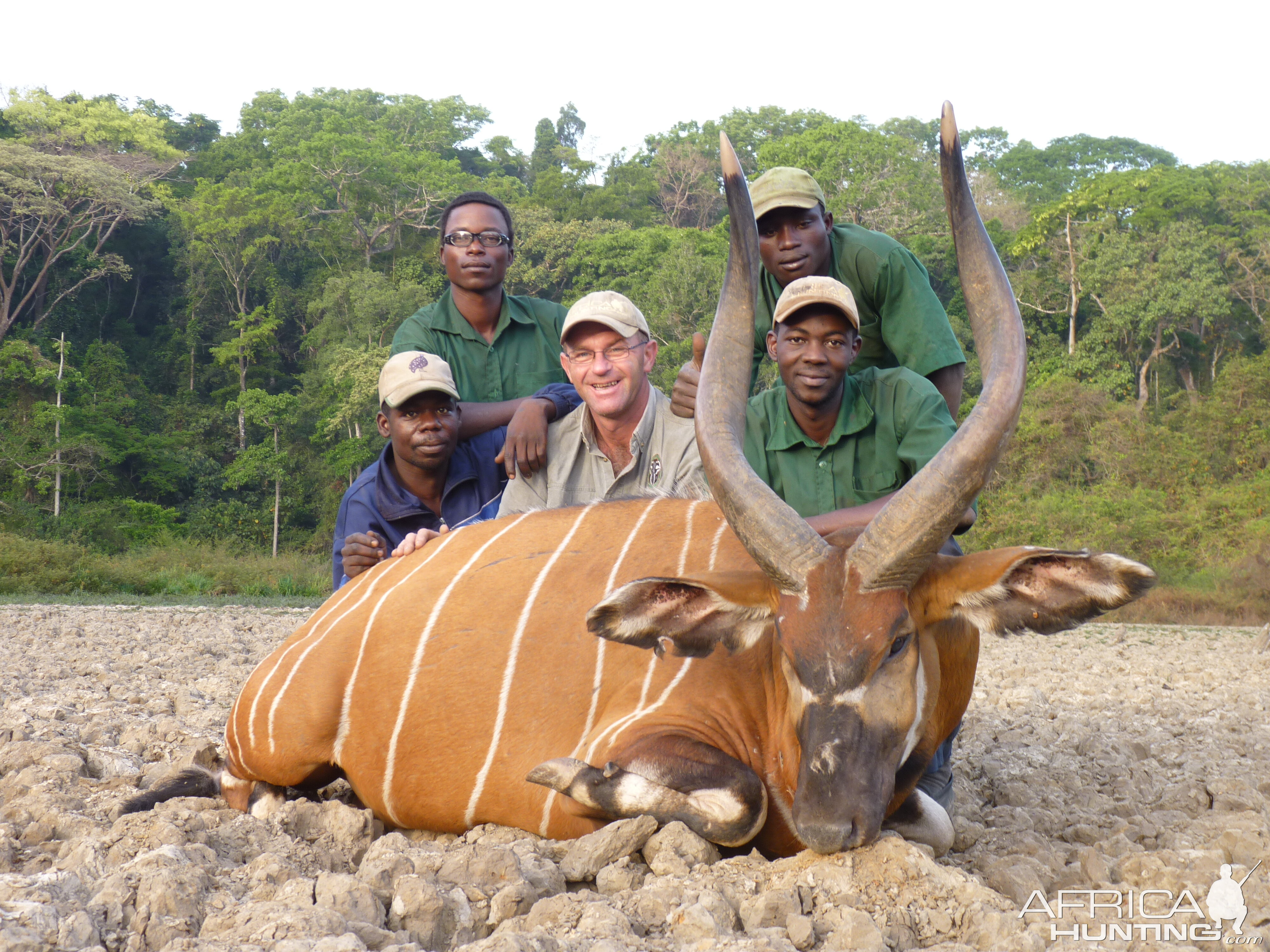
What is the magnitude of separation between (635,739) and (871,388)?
5.49 feet

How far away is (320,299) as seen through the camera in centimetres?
3825

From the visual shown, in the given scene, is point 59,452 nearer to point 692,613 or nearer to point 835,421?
point 835,421

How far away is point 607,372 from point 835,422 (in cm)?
101

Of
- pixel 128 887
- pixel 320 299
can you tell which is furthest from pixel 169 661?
pixel 320 299

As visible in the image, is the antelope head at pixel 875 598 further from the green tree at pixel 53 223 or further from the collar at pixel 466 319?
the green tree at pixel 53 223

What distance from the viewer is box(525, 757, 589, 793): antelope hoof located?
314cm

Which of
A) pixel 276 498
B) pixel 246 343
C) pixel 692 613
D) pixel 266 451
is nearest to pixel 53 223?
pixel 246 343

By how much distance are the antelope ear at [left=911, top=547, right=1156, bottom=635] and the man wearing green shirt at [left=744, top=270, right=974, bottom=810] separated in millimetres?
746

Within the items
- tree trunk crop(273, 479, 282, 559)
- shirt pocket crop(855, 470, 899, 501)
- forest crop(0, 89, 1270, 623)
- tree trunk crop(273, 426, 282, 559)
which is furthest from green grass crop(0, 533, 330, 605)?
shirt pocket crop(855, 470, 899, 501)

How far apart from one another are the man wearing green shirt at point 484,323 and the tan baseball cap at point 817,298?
2064mm

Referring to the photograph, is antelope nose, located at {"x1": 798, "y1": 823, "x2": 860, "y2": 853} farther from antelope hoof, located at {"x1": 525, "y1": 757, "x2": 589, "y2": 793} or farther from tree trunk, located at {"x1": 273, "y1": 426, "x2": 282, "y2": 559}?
tree trunk, located at {"x1": 273, "y1": 426, "x2": 282, "y2": 559}

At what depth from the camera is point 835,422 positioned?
13.4 ft

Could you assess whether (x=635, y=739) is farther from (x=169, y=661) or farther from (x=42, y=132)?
(x=42, y=132)

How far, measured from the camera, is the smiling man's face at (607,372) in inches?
180
